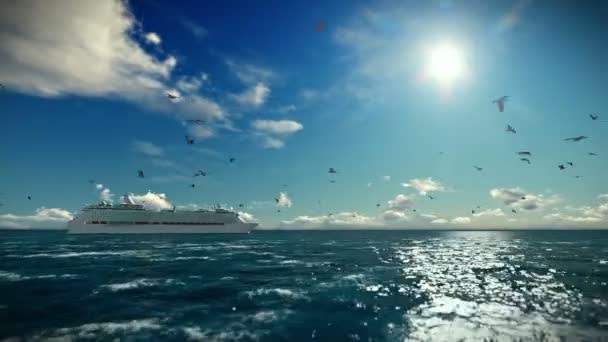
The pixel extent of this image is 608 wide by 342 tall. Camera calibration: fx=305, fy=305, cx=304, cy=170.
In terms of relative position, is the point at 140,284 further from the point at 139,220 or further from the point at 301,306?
the point at 139,220

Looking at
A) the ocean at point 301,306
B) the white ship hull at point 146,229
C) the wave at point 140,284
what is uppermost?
the white ship hull at point 146,229

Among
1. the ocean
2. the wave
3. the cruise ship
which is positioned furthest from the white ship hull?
the wave

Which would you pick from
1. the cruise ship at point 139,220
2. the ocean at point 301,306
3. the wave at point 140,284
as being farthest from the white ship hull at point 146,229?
the wave at point 140,284

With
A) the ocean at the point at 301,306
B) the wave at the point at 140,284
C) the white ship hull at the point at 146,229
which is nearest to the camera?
the ocean at the point at 301,306

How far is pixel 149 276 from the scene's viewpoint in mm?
27672

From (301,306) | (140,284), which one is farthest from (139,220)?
(301,306)

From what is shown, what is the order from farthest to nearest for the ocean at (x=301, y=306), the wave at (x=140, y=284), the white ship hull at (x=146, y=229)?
the white ship hull at (x=146, y=229) < the wave at (x=140, y=284) < the ocean at (x=301, y=306)

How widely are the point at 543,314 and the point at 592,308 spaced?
157 inches

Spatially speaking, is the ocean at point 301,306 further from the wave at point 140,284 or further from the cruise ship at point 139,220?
→ the cruise ship at point 139,220

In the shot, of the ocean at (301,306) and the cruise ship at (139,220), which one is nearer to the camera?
the ocean at (301,306)

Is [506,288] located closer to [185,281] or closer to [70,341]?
[185,281]

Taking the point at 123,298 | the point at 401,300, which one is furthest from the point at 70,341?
the point at 401,300

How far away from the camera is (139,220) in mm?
133875

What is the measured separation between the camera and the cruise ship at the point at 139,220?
129500mm
